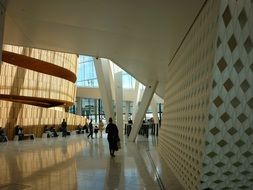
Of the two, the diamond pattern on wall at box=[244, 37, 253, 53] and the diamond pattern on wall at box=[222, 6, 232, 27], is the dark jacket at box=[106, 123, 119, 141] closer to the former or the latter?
the diamond pattern on wall at box=[244, 37, 253, 53]

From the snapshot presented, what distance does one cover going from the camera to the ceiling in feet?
26.3

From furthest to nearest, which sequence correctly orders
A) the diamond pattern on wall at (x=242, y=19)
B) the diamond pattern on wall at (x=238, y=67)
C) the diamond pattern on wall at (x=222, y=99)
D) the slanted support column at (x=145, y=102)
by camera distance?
the slanted support column at (x=145, y=102)
the diamond pattern on wall at (x=238, y=67)
the diamond pattern on wall at (x=222, y=99)
the diamond pattern on wall at (x=242, y=19)

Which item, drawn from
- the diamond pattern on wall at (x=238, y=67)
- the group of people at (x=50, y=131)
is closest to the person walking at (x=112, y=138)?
the diamond pattern on wall at (x=238, y=67)

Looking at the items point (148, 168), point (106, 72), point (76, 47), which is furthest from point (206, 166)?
point (106, 72)

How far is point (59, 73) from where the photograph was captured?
118 feet

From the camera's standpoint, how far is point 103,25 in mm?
9789

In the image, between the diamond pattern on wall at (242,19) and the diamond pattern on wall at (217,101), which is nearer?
the diamond pattern on wall at (242,19)

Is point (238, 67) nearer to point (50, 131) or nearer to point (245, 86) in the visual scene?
point (245, 86)

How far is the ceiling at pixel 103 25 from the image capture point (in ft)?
26.3

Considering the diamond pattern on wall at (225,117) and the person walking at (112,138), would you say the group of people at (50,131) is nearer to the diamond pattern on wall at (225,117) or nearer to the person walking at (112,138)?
the person walking at (112,138)

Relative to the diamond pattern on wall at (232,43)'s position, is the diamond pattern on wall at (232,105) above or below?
below

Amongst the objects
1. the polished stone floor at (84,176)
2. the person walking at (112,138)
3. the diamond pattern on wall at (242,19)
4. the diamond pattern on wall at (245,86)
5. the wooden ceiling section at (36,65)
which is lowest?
the polished stone floor at (84,176)

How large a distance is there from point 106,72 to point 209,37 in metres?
16.8

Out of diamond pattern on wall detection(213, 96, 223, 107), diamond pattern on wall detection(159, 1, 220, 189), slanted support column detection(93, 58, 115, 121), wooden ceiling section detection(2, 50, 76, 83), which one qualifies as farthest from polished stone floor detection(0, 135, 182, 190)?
wooden ceiling section detection(2, 50, 76, 83)
